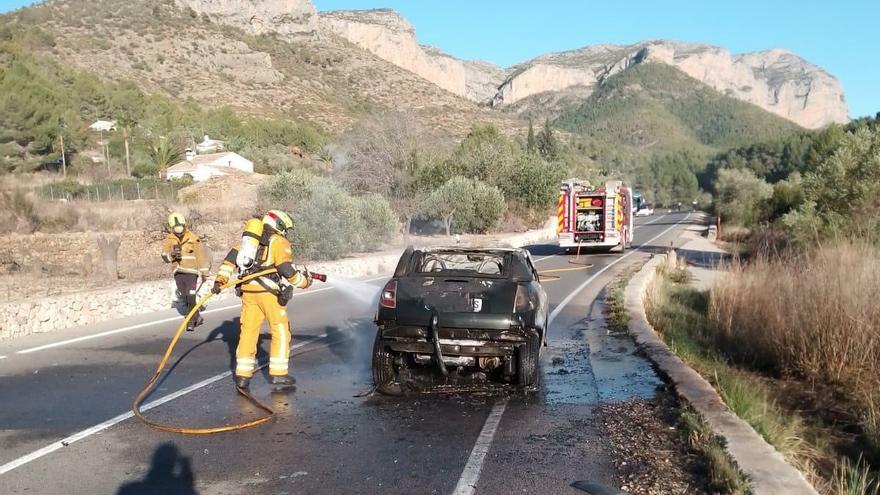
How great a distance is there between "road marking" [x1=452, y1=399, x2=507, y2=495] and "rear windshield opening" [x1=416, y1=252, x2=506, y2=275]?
1.61 metres

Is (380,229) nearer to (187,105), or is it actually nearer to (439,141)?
(439,141)

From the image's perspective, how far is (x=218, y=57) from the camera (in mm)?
84812

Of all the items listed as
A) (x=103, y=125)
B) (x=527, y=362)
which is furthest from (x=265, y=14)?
(x=527, y=362)

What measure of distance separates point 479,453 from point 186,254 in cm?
765

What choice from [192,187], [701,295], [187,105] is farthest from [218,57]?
[701,295]

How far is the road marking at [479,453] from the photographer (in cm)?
455

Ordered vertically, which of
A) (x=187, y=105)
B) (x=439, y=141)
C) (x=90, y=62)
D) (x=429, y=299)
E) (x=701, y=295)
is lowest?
(x=701, y=295)

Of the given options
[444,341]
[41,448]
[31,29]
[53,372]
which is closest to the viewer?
[41,448]

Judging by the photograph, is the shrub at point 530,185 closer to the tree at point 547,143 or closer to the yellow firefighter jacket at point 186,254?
the yellow firefighter jacket at point 186,254

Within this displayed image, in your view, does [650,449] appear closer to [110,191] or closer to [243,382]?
[243,382]

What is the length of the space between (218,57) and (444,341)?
85.3m

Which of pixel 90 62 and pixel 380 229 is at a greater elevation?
pixel 90 62

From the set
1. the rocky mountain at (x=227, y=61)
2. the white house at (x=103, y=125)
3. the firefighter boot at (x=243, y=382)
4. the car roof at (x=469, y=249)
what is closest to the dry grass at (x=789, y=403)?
the car roof at (x=469, y=249)

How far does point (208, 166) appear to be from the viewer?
52344mm
